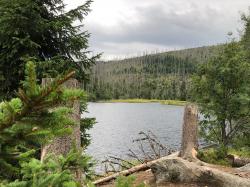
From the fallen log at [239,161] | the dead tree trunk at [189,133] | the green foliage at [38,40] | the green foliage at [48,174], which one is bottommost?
the fallen log at [239,161]

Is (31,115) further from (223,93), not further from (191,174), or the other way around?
(223,93)

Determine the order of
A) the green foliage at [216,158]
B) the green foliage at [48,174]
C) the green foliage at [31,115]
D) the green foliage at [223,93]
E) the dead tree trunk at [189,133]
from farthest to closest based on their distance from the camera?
the green foliage at [223,93], the green foliage at [216,158], the dead tree trunk at [189,133], the green foliage at [48,174], the green foliage at [31,115]

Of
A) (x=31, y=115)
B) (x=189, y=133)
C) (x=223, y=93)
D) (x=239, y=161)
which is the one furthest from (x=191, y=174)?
(x=31, y=115)

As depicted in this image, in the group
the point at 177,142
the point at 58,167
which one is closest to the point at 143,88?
the point at 177,142

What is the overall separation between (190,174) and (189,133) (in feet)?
9.83

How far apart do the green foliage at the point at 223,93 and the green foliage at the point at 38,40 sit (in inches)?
248

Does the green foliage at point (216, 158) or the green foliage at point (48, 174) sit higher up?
the green foliage at point (48, 174)

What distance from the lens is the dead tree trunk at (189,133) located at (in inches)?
576

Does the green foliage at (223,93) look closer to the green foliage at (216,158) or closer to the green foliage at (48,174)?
the green foliage at (216,158)

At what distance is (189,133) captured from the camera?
14836 mm

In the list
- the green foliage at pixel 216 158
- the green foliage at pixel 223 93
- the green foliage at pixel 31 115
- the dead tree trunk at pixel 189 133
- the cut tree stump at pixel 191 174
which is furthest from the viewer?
the green foliage at pixel 223 93

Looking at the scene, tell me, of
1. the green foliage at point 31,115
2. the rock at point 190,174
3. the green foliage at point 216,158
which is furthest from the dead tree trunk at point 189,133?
the green foliage at point 31,115

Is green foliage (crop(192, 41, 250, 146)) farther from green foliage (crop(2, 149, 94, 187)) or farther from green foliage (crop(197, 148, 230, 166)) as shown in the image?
green foliage (crop(2, 149, 94, 187))

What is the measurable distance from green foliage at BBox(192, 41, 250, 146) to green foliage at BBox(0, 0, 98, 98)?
6.30m
